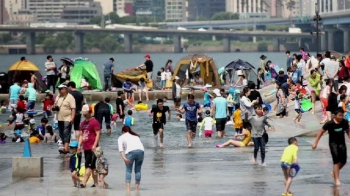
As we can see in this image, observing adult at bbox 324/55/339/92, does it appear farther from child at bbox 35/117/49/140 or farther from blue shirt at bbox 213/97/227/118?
child at bbox 35/117/49/140

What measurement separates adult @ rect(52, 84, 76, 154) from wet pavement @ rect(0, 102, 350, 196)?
578 mm

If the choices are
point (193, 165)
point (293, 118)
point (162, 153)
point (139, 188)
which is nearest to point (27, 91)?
point (293, 118)

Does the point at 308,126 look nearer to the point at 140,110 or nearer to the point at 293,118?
→ the point at 293,118

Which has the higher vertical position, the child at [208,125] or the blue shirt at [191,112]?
the blue shirt at [191,112]

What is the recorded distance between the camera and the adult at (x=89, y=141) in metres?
21.5

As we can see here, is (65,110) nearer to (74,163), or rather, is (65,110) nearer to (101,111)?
(74,163)

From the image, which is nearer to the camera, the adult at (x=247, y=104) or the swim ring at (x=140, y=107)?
the adult at (x=247, y=104)

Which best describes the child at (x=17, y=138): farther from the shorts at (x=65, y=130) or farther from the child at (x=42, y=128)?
the shorts at (x=65, y=130)

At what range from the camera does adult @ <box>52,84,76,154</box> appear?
2661 cm

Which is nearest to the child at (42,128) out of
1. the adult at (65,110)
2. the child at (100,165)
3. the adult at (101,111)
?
the adult at (101,111)

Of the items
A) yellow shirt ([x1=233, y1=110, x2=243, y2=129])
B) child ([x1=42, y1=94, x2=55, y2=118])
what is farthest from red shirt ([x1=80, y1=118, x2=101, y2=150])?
child ([x1=42, y1=94, x2=55, y2=118])

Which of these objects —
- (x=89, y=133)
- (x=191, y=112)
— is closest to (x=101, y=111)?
(x=191, y=112)

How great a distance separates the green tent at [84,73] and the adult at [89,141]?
2805 cm

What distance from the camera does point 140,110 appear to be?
42.8m
